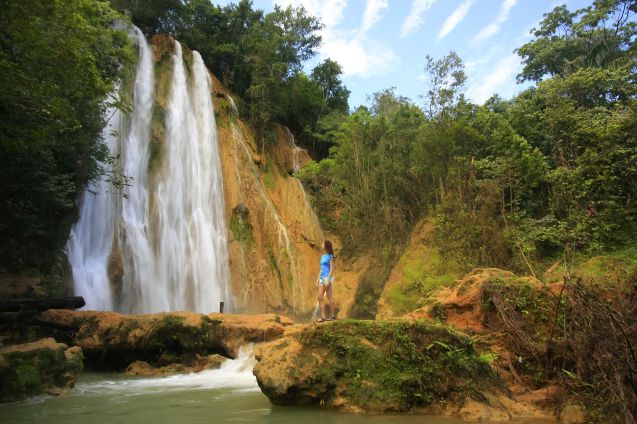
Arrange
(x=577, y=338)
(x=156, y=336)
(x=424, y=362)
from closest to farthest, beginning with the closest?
(x=424, y=362), (x=577, y=338), (x=156, y=336)

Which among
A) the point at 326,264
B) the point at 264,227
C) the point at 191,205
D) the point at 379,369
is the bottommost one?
the point at 379,369

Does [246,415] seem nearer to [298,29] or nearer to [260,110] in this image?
[260,110]

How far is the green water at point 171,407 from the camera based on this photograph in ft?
16.8

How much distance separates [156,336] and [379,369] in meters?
6.24

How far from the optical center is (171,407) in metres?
5.99

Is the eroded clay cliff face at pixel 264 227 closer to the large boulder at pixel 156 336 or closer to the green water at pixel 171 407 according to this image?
the large boulder at pixel 156 336

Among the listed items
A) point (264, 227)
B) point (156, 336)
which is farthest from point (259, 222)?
point (156, 336)

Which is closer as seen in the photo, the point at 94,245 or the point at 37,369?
the point at 37,369

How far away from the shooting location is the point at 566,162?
14.9 metres

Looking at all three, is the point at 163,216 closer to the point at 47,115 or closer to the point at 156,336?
the point at 156,336

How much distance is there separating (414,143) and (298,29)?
16865 millimetres

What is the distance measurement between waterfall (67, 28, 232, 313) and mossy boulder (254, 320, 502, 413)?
11500 mm

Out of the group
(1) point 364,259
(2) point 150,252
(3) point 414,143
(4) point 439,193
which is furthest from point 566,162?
(2) point 150,252

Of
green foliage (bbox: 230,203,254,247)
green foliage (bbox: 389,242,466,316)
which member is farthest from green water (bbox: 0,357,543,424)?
green foliage (bbox: 230,203,254,247)
